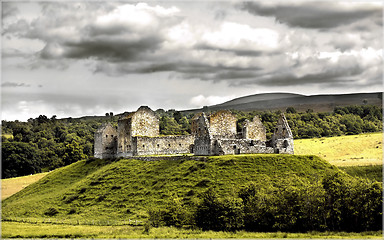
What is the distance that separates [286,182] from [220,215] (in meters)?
7.96

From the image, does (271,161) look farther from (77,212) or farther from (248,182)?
(77,212)

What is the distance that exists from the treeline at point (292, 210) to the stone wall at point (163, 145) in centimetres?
2212

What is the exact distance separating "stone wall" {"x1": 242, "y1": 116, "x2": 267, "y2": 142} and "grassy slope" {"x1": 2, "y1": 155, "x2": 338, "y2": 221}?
30.6 feet

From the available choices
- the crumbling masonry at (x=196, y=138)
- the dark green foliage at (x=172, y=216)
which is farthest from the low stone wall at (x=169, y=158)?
the dark green foliage at (x=172, y=216)

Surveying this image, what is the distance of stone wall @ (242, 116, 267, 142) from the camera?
61531 mm

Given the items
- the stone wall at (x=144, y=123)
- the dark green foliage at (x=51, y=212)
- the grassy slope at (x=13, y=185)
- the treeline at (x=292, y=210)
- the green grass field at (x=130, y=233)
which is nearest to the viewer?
the green grass field at (x=130, y=233)

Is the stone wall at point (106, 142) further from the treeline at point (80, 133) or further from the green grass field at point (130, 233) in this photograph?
the treeline at point (80, 133)

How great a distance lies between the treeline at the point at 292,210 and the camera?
41.6 m

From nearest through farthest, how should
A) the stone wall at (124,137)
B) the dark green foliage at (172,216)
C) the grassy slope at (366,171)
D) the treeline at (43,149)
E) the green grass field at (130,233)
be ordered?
the green grass field at (130,233) → the dark green foliage at (172,216) → the grassy slope at (366,171) → the stone wall at (124,137) → the treeline at (43,149)

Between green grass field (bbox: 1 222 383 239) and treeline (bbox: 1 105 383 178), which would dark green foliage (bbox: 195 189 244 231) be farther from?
treeline (bbox: 1 105 383 178)

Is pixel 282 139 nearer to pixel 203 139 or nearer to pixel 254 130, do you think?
pixel 254 130

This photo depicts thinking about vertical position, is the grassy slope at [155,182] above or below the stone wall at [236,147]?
below

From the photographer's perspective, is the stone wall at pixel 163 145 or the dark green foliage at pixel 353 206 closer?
the dark green foliage at pixel 353 206

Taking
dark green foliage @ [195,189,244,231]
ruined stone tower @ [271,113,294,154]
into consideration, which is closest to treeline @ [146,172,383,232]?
dark green foliage @ [195,189,244,231]
